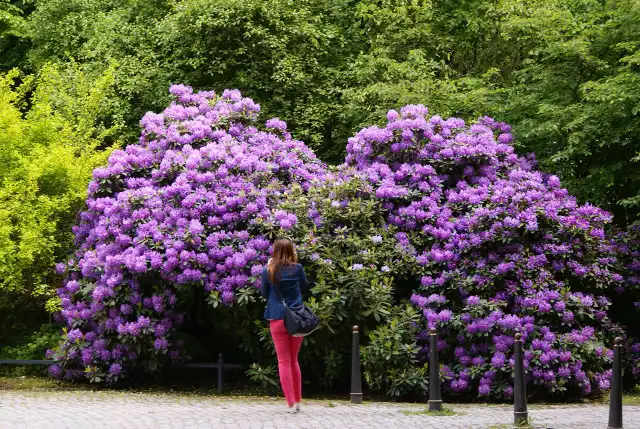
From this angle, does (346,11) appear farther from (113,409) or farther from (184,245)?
(113,409)

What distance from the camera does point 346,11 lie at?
71.5 feet

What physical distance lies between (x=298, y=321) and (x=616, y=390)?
3190 millimetres

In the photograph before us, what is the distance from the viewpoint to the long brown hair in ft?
31.4

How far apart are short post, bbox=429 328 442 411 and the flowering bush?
1792mm

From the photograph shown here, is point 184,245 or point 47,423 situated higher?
point 184,245

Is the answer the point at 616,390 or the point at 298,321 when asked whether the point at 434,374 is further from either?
the point at 616,390

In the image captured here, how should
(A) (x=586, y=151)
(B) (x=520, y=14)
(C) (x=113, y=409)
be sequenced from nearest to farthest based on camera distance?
(C) (x=113, y=409)
(A) (x=586, y=151)
(B) (x=520, y=14)

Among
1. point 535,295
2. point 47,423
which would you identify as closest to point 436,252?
point 535,295

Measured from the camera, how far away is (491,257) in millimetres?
12680

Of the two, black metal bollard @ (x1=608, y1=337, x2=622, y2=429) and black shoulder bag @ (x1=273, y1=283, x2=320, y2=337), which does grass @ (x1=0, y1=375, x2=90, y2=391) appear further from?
black metal bollard @ (x1=608, y1=337, x2=622, y2=429)

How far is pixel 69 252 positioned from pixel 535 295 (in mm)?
7864

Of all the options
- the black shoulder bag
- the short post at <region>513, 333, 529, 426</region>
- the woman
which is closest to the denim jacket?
the woman

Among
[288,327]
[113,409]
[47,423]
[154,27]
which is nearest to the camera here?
[47,423]

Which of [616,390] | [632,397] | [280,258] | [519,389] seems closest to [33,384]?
[280,258]
